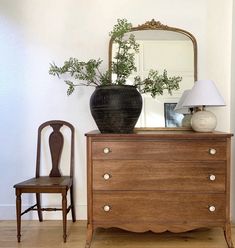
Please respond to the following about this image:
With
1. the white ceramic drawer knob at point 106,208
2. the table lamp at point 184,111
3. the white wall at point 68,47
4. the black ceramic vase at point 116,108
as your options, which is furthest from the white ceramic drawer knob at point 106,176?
the table lamp at point 184,111

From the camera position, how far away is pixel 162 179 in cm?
197

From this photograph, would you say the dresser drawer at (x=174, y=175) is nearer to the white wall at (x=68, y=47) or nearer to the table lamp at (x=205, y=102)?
the table lamp at (x=205, y=102)

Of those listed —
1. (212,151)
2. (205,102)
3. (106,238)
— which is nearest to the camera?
(212,151)

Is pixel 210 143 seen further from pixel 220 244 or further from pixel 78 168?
pixel 78 168

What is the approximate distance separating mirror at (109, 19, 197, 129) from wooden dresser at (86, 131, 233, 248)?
55 centimetres

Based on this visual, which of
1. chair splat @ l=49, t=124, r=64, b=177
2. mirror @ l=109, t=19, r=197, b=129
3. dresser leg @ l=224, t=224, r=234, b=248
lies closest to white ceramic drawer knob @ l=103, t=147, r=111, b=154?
mirror @ l=109, t=19, r=197, b=129

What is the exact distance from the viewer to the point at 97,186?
78.3 inches

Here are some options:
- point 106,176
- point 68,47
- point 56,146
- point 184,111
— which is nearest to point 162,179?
point 106,176

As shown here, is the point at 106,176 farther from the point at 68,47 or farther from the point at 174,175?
the point at 68,47

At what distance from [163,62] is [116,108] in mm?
782

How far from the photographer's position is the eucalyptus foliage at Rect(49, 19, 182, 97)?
2.14 meters

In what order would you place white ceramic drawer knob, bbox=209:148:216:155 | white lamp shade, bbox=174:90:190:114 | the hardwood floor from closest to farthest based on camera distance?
white ceramic drawer knob, bbox=209:148:216:155, the hardwood floor, white lamp shade, bbox=174:90:190:114

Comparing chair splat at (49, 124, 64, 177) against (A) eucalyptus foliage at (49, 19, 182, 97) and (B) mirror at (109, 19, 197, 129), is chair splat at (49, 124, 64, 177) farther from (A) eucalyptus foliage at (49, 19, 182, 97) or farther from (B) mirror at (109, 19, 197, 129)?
(B) mirror at (109, 19, 197, 129)

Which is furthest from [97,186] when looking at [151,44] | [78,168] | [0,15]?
[0,15]
